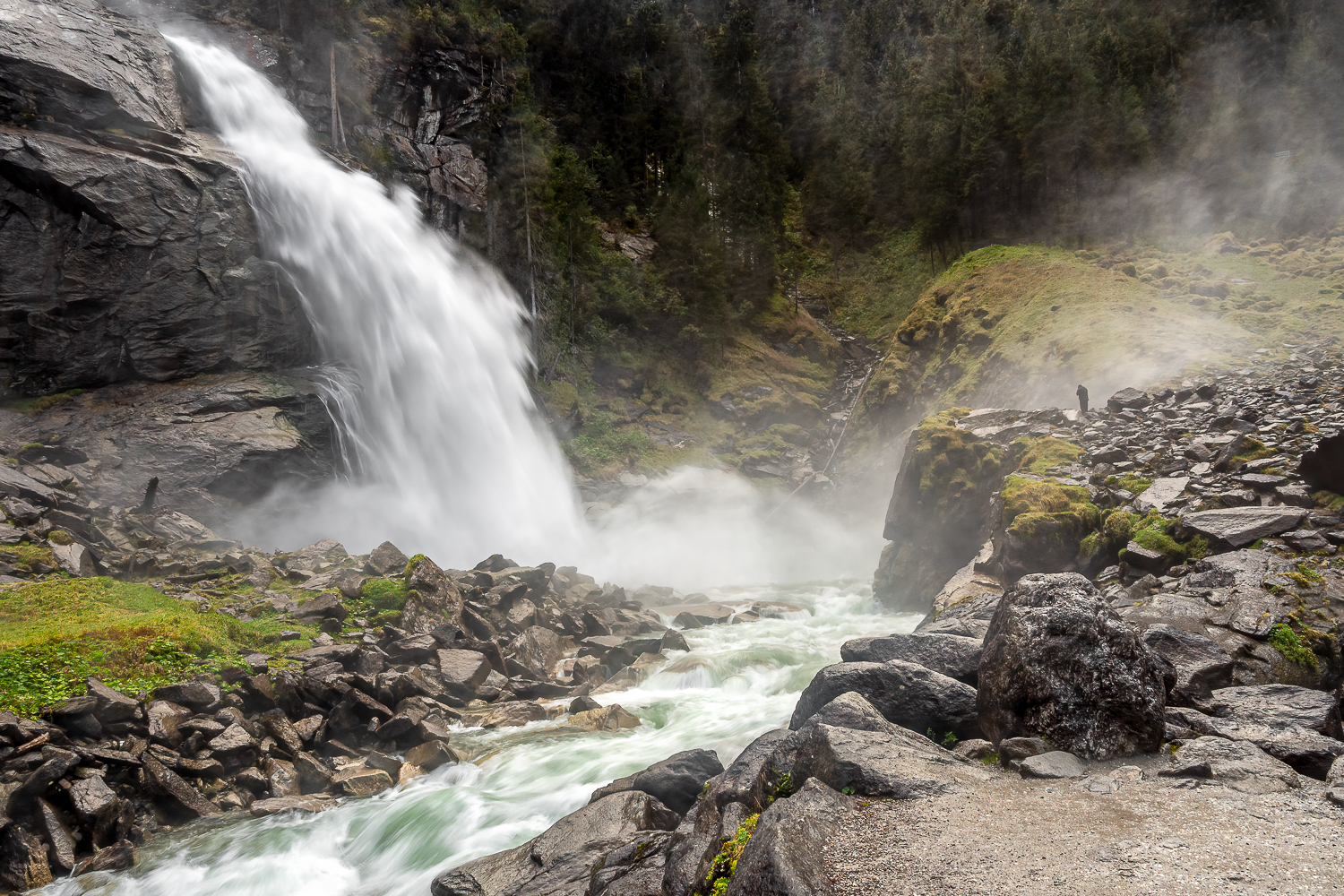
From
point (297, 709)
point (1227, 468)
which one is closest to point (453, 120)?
point (297, 709)

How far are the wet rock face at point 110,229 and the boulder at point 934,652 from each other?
75.5ft

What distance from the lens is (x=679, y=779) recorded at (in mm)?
7184

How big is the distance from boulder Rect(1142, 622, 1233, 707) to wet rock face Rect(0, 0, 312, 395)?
83.7 ft

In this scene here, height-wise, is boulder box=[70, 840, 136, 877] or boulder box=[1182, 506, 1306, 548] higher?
boulder box=[1182, 506, 1306, 548]

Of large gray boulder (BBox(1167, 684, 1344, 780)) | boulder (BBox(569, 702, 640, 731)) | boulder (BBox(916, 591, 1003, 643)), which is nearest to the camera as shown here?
large gray boulder (BBox(1167, 684, 1344, 780))

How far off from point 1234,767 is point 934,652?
291 centimetres

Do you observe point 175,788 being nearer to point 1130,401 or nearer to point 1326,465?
point 1326,465

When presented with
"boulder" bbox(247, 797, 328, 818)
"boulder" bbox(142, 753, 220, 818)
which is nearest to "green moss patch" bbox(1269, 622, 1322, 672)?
"boulder" bbox(247, 797, 328, 818)

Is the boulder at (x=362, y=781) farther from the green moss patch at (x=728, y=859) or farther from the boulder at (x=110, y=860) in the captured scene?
the green moss patch at (x=728, y=859)

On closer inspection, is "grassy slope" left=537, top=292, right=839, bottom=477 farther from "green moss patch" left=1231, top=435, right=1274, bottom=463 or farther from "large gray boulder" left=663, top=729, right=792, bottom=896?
"large gray boulder" left=663, top=729, right=792, bottom=896

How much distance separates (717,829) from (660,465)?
1210 inches

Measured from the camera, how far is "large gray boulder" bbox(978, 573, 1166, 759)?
5.14 m

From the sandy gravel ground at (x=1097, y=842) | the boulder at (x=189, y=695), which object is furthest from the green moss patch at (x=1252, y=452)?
the boulder at (x=189, y=695)

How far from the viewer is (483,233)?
35875 millimetres
